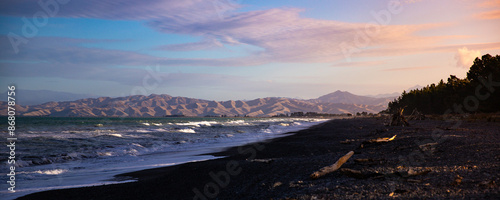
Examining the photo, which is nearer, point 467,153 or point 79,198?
point 79,198

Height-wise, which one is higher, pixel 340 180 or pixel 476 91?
pixel 476 91

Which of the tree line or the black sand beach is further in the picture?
the tree line

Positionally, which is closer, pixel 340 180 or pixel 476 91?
pixel 340 180

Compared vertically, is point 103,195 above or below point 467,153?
below

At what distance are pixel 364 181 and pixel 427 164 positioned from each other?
257 cm

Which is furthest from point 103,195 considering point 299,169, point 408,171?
point 408,171

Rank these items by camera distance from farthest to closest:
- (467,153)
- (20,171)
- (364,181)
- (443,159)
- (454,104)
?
(454,104) → (20,171) → (467,153) → (443,159) → (364,181)

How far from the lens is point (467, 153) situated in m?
9.16

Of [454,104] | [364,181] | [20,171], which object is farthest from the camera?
[454,104]

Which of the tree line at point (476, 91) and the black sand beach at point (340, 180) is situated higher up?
the tree line at point (476, 91)

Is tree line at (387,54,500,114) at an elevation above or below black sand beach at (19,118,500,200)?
above

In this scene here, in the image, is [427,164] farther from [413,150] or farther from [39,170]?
[39,170]

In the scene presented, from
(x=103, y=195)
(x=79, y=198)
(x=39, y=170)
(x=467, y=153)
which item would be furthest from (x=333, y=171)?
(x=39, y=170)

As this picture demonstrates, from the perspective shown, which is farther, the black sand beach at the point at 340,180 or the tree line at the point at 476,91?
the tree line at the point at 476,91
